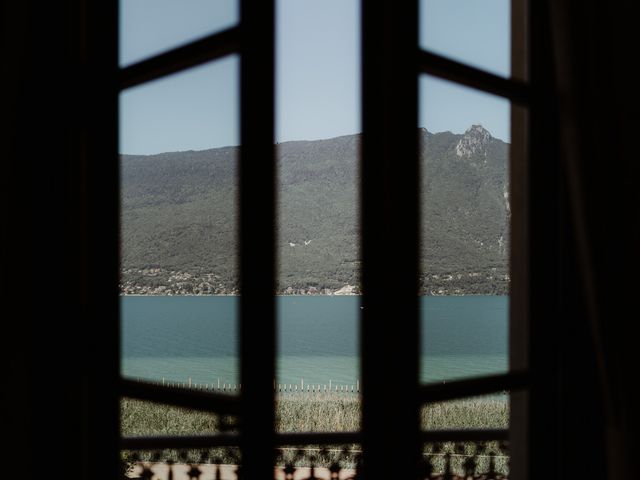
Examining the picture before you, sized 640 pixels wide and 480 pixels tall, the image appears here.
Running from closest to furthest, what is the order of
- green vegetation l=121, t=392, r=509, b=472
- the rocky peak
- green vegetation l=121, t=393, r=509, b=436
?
green vegetation l=121, t=392, r=509, b=472 → green vegetation l=121, t=393, r=509, b=436 → the rocky peak

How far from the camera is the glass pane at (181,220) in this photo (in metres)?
0.94

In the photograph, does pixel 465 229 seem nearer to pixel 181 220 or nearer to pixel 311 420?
pixel 181 220

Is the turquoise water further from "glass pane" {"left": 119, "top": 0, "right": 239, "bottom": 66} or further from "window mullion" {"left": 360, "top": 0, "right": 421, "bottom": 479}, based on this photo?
"glass pane" {"left": 119, "top": 0, "right": 239, "bottom": 66}

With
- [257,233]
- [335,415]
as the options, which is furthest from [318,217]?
[257,233]

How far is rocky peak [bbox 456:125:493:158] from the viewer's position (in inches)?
109

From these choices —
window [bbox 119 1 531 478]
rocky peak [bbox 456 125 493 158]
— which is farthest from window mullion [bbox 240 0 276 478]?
rocky peak [bbox 456 125 493 158]

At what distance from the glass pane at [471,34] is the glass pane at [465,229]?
0.08 meters

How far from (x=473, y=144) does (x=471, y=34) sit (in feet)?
5.47

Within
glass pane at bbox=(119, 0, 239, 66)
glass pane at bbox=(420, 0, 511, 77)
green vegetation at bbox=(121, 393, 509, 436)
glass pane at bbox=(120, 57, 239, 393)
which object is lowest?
green vegetation at bbox=(121, 393, 509, 436)
